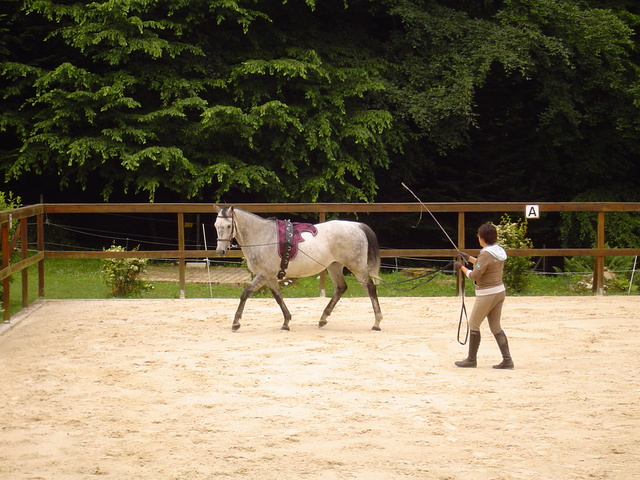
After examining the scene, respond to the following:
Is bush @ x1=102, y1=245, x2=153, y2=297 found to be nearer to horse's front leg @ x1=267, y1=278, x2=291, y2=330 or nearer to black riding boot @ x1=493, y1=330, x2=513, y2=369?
horse's front leg @ x1=267, y1=278, x2=291, y2=330

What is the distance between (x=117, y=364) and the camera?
339 inches

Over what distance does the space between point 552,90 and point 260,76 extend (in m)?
6.82

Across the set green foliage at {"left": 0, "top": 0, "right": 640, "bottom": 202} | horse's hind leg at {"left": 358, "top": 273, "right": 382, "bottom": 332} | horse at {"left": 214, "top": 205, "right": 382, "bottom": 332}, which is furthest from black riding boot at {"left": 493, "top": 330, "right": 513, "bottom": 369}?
green foliage at {"left": 0, "top": 0, "right": 640, "bottom": 202}

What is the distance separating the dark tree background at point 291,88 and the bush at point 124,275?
15.0 feet


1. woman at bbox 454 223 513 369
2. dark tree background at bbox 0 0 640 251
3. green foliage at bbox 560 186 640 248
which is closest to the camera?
woman at bbox 454 223 513 369

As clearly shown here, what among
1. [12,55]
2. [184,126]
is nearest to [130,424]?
[184,126]

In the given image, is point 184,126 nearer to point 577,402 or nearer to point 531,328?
point 531,328

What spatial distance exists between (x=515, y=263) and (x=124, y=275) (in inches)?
241

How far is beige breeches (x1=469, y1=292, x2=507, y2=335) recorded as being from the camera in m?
8.28

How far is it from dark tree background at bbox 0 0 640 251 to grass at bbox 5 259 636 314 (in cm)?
256

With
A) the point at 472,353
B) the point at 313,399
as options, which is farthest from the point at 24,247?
the point at 472,353

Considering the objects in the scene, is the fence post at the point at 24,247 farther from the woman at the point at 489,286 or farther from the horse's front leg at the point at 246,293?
the woman at the point at 489,286

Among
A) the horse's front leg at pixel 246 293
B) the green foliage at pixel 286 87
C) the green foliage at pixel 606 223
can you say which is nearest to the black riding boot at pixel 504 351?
the horse's front leg at pixel 246 293

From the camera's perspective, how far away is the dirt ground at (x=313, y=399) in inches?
221
